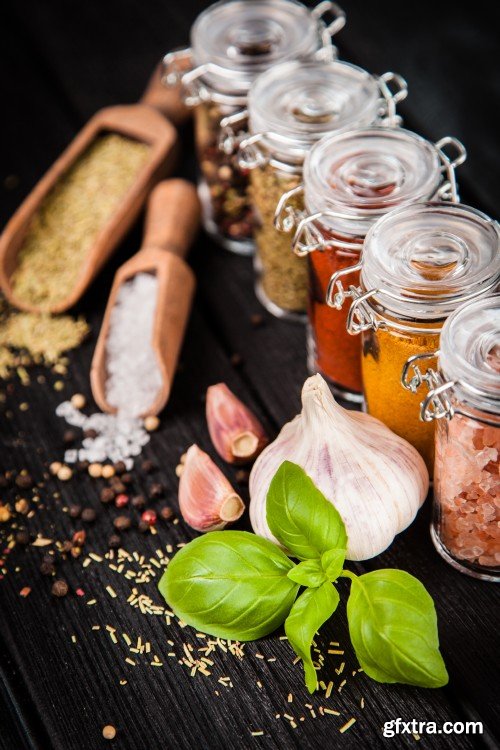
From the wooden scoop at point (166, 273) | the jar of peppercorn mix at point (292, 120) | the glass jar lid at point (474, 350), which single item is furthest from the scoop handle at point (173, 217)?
the glass jar lid at point (474, 350)

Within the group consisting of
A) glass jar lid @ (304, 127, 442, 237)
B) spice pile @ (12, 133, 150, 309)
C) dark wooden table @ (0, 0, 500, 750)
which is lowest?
dark wooden table @ (0, 0, 500, 750)

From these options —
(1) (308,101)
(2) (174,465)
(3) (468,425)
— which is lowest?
(2) (174,465)

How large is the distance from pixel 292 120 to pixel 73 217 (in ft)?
1.54

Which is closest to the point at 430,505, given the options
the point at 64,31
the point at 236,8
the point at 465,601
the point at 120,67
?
the point at 465,601

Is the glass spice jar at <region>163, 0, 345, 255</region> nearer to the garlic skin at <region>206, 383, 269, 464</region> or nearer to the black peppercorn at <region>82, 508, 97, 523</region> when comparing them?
the garlic skin at <region>206, 383, 269, 464</region>

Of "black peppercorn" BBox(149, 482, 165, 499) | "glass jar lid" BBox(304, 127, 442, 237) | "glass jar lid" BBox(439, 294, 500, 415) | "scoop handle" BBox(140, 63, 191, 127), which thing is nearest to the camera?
"glass jar lid" BBox(439, 294, 500, 415)

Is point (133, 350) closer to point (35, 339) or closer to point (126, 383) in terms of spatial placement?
point (126, 383)

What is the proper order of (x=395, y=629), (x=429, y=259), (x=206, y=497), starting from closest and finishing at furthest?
(x=395, y=629) < (x=429, y=259) < (x=206, y=497)

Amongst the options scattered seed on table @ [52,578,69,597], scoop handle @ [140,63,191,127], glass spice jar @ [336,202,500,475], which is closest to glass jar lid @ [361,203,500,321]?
glass spice jar @ [336,202,500,475]

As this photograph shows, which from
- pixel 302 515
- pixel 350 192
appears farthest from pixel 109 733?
pixel 350 192

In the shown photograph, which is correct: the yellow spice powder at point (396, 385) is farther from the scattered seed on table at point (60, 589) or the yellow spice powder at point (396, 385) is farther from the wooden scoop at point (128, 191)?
the wooden scoop at point (128, 191)

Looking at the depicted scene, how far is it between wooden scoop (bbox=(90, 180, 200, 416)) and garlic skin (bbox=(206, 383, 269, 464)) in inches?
3.6

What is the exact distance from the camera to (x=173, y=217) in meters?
1.56

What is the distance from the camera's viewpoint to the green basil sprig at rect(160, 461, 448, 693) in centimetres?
99
